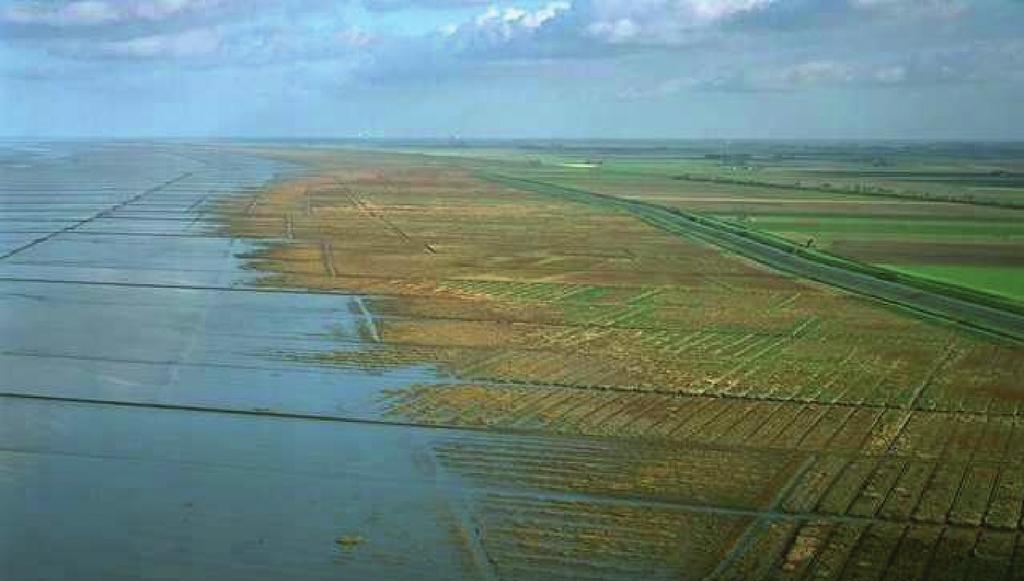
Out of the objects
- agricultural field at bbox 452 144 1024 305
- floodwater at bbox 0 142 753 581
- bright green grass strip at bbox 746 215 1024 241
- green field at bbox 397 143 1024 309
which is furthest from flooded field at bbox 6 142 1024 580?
bright green grass strip at bbox 746 215 1024 241

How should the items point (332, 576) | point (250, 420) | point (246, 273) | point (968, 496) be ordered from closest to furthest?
point (332, 576) < point (968, 496) < point (250, 420) < point (246, 273)

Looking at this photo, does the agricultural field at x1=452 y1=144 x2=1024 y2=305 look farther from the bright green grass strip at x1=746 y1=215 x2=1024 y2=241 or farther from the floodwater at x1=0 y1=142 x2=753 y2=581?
the floodwater at x1=0 y1=142 x2=753 y2=581

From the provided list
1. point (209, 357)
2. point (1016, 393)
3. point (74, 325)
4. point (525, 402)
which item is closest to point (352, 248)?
point (74, 325)

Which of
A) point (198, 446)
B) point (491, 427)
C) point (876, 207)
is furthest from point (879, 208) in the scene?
point (198, 446)

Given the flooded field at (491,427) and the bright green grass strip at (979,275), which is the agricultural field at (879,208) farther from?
the flooded field at (491,427)

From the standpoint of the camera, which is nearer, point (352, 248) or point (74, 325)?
point (74, 325)

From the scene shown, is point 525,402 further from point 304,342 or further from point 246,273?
point 246,273

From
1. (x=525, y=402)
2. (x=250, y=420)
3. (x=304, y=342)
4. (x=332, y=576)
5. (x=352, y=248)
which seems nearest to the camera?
(x=332, y=576)
